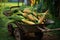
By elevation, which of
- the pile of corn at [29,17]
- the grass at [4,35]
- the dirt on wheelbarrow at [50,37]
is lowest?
the dirt on wheelbarrow at [50,37]

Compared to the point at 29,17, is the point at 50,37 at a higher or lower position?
lower

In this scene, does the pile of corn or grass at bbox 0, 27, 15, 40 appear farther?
grass at bbox 0, 27, 15, 40

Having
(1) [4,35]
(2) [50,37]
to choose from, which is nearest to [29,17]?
(2) [50,37]

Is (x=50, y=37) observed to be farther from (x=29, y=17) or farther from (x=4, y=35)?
(x=4, y=35)

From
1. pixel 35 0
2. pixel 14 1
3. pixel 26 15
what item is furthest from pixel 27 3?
pixel 26 15

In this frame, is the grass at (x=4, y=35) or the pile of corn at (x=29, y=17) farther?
the grass at (x=4, y=35)

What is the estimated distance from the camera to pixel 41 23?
3568 mm

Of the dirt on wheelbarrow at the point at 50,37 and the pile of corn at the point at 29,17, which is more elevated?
A: the pile of corn at the point at 29,17

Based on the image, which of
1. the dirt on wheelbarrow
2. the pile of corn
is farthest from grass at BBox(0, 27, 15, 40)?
the dirt on wheelbarrow

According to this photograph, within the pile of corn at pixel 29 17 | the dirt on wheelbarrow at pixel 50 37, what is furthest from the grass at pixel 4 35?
the dirt on wheelbarrow at pixel 50 37

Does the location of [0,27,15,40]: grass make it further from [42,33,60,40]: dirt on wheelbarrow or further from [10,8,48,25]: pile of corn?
[42,33,60,40]: dirt on wheelbarrow

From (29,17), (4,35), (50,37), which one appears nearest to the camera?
(29,17)

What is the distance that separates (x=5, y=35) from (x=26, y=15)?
1175 mm

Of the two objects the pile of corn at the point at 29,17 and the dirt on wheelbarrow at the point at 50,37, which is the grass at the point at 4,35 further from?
the dirt on wheelbarrow at the point at 50,37
